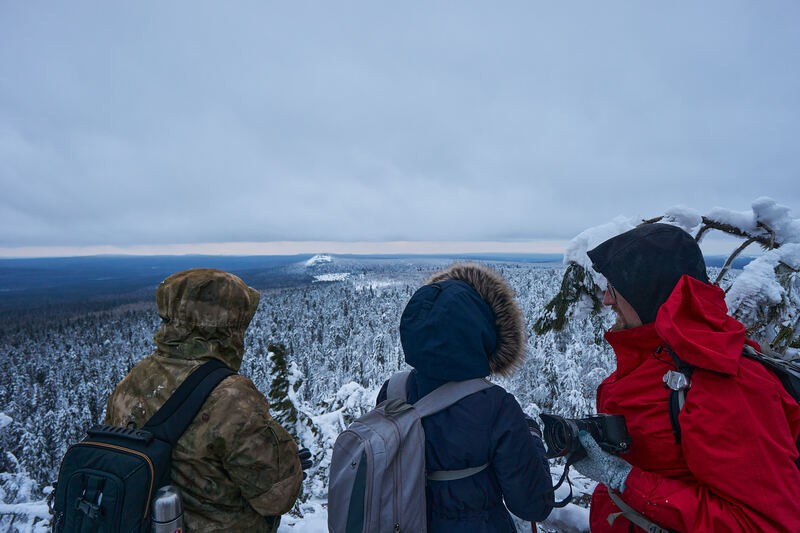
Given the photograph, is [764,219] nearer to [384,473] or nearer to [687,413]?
[687,413]

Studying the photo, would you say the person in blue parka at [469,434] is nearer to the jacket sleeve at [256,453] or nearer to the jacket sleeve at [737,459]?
the jacket sleeve at [737,459]

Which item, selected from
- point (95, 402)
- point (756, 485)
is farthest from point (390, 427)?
point (95, 402)

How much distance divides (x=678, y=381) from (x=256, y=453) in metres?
2.27

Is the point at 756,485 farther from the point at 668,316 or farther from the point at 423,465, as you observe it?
the point at 423,465

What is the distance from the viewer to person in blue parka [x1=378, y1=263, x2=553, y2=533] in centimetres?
183

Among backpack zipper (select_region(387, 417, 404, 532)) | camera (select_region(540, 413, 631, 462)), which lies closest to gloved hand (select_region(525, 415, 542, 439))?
camera (select_region(540, 413, 631, 462))

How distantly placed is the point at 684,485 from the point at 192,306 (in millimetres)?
2767

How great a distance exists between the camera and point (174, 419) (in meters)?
2.10

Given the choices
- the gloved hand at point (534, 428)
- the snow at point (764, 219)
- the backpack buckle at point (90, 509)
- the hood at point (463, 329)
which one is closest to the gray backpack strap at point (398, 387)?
the hood at point (463, 329)

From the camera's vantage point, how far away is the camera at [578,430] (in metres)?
1.80

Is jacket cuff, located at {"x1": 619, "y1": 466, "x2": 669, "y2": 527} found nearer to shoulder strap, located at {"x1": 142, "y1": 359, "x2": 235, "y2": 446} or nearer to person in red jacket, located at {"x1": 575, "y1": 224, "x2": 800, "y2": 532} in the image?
person in red jacket, located at {"x1": 575, "y1": 224, "x2": 800, "y2": 532}

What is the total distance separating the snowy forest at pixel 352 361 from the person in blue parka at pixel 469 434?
0.37 meters

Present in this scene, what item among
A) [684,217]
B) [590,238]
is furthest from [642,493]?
[684,217]

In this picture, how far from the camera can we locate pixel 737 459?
1354mm
